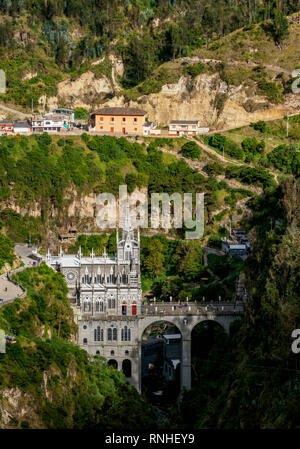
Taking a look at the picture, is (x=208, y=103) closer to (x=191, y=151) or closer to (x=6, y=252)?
(x=191, y=151)

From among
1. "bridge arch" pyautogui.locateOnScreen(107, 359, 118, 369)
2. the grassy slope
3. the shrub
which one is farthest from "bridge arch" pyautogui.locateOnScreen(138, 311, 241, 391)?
the grassy slope

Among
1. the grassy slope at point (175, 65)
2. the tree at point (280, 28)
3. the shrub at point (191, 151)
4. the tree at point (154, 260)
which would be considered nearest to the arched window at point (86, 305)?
the tree at point (154, 260)

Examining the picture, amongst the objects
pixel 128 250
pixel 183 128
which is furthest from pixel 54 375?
pixel 183 128

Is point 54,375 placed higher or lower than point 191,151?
lower

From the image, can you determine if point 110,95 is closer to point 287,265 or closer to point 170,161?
point 170,161
